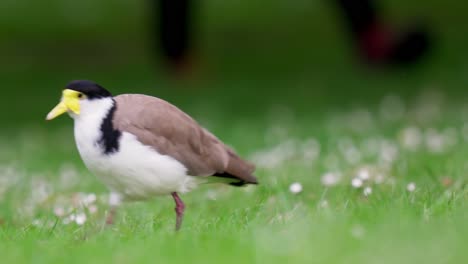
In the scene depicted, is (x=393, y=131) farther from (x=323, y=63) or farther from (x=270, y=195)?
(x=323, y=63)

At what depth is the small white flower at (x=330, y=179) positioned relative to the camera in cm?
651

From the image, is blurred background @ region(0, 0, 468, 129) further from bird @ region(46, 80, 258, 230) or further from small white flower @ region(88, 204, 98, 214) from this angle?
bird @ region(46, 80, 258, 230)

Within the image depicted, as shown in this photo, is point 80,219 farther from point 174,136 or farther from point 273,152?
point 273,152

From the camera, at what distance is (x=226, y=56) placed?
18047 mm

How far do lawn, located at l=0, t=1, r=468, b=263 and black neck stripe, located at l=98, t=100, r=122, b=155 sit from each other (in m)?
0.43

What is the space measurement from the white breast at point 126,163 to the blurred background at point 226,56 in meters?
8.40

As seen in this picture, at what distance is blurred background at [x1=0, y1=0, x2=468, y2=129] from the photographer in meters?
14.6

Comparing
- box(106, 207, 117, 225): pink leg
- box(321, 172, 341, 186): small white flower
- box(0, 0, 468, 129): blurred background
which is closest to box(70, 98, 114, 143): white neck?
box(106, 207, 117, 225): pink leg

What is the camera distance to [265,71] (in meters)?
16.7

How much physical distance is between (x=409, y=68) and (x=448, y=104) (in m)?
2.40

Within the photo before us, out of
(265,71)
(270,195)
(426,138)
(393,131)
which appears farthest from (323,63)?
(270,195)

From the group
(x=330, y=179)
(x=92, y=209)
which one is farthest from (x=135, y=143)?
(x=330, y=179)

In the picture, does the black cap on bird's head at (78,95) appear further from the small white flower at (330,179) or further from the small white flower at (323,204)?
the small white flower at (330,179)

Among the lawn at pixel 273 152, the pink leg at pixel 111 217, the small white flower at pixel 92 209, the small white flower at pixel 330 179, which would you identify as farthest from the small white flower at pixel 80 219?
the small white flower at pixel 330 179
